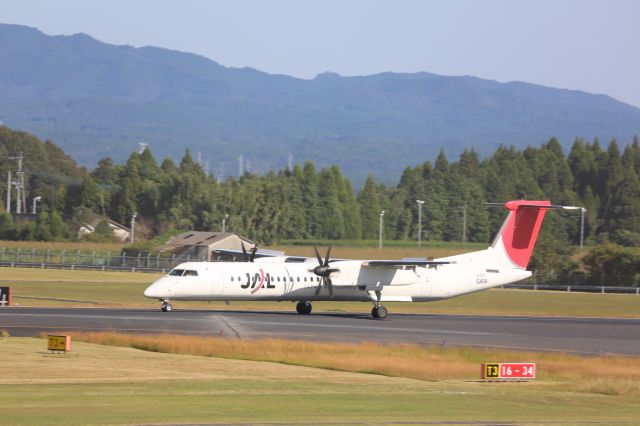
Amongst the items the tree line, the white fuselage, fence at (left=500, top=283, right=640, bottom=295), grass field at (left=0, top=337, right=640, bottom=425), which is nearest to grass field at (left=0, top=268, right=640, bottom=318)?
fence at (left=500, top=283, right=640, bottom=295)

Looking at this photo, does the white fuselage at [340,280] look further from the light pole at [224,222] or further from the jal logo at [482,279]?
the light pole at [224,222]

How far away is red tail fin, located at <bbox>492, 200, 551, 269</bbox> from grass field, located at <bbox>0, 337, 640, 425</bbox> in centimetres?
1953

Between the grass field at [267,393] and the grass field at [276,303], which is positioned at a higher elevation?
the grass field at [276,303]

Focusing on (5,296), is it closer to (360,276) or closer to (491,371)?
(360,276)

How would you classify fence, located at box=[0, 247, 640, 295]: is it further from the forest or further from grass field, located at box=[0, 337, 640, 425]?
grass field, located at box=[0, 337, 640, 425]

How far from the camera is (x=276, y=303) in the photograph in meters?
63.2

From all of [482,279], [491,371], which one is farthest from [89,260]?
[491,371]

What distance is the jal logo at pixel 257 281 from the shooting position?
157 ft

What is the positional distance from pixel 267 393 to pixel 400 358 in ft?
29.2

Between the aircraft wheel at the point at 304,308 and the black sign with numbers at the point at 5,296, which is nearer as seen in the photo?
the aircraft wheel at the point at 304,308

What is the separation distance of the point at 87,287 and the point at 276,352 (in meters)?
42.3

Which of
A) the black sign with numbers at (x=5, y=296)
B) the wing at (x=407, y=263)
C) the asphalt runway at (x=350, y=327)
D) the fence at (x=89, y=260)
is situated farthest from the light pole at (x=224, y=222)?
the wing at (x=407, y=263)

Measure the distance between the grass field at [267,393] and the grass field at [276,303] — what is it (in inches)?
1023

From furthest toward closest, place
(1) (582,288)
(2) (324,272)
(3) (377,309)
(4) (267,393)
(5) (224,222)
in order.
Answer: (5) (224,222) → (1) (582,288) → (3) (377,309) → (2) (324,272) → (4) (267,393)
